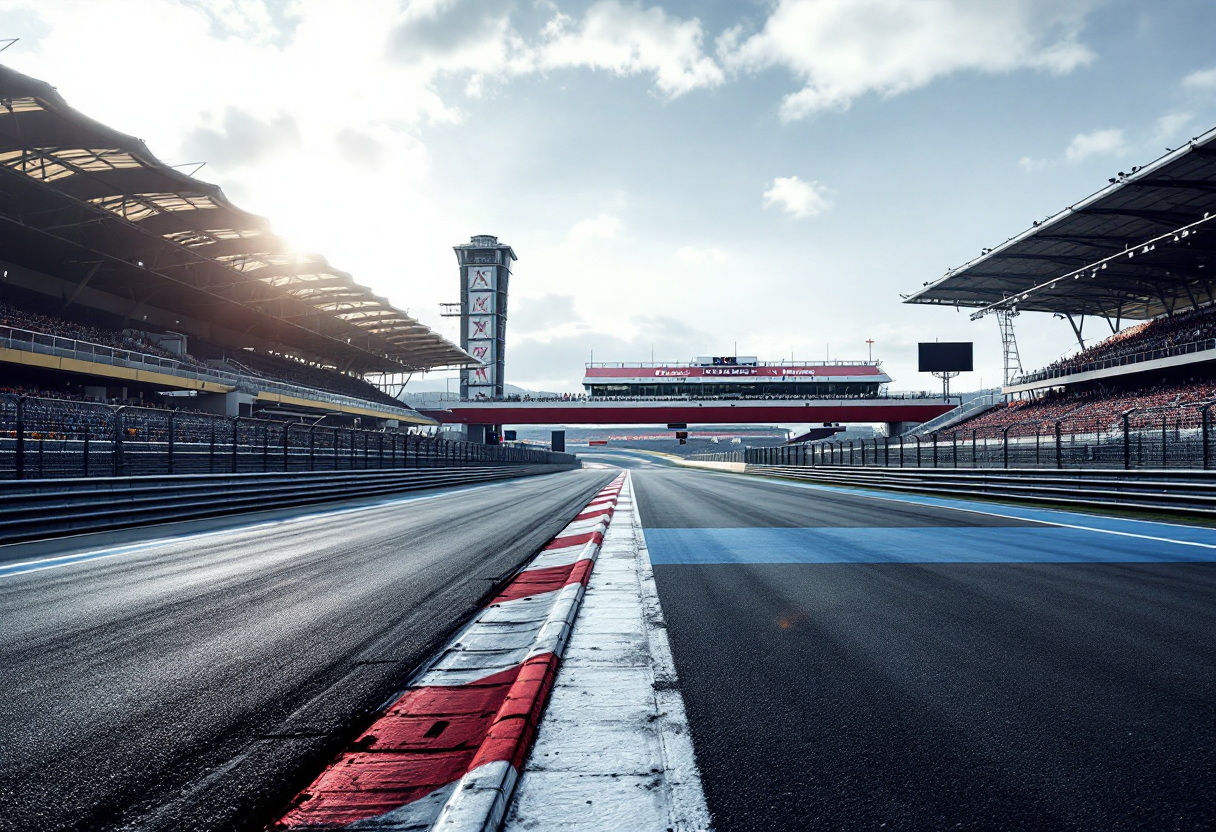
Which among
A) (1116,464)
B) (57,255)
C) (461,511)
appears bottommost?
(461,511)

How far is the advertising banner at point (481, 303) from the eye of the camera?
283ft

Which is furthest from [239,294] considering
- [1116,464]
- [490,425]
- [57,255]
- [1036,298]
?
[1036,298]

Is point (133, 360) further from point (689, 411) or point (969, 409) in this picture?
point (969, 409)

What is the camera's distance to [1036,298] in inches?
1682

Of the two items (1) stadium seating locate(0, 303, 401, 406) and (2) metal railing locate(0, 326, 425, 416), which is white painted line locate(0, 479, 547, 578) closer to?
(2) metal railing locate(0, 326, 425, 416)

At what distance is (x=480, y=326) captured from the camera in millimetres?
85750

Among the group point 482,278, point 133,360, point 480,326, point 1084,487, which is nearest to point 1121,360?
point 1084,487

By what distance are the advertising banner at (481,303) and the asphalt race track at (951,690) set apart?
83.5 meters

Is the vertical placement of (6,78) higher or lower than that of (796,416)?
higher

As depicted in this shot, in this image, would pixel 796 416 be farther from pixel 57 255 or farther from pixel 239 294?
pixel 57 255

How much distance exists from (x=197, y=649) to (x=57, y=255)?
1398 inches

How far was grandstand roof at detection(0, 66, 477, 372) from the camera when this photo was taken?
19.5 m

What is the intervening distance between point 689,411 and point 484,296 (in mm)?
40951

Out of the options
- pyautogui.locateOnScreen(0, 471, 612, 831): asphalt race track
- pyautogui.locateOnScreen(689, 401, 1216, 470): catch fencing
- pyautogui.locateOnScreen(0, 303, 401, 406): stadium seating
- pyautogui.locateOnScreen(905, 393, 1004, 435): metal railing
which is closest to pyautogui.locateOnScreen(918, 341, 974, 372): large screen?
pyautogui.locateOnScreen(905, 393, 1004, 435): metal railing
